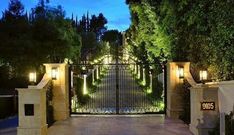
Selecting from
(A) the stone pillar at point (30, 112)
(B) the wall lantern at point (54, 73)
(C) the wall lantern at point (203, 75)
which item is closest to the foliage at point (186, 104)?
(C) the wall lantern at point (203, 75)

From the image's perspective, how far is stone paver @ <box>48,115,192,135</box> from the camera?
48.3 feet

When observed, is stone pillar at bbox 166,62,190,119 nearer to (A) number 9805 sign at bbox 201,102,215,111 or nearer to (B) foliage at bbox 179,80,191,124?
(B) foliage at bbox 179,80,191,124

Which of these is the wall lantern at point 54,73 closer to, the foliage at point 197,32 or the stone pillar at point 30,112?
the stone pillar at point 30,112

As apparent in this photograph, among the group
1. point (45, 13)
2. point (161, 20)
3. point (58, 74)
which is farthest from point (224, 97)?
point (45, 13)

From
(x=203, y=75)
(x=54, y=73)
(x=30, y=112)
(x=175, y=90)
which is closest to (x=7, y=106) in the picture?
(x=54, y=73)

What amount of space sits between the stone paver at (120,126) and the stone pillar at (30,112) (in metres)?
0.78

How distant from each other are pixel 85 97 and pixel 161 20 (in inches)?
300

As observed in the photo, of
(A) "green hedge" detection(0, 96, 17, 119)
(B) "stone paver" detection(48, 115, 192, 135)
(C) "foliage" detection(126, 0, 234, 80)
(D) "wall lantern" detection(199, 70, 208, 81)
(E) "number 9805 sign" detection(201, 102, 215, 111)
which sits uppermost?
(C) "foliage" detection(126, 0, 234, 80)

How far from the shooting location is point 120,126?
52.3 feet

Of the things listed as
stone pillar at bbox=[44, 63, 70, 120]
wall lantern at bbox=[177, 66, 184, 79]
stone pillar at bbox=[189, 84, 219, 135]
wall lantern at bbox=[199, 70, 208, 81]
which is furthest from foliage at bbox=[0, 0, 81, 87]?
stone pillar at bbox=[189, 84, 219, 135]

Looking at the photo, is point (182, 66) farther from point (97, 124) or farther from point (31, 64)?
point (31, 64)

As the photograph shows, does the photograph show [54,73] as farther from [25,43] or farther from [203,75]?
[25,43]

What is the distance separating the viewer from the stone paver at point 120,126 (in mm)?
14734

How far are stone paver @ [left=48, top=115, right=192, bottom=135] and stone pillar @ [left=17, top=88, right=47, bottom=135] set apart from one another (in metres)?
0.78
